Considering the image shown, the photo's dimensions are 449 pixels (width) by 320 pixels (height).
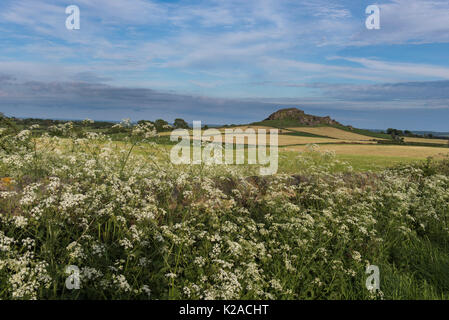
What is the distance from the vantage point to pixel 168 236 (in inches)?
176

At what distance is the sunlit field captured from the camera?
161 inches

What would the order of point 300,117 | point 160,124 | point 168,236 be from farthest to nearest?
point 300,117 → point 160,124 → point 168,236

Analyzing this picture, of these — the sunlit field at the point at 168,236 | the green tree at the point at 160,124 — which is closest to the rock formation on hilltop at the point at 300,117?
the sunlit field at the point at 168,236

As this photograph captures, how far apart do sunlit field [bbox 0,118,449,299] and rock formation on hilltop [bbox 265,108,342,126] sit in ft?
189

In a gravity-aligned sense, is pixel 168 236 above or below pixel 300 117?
below

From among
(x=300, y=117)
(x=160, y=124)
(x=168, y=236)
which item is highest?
(x=300, y=117)

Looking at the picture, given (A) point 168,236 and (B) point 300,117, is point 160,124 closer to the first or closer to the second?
(A) point 168,236

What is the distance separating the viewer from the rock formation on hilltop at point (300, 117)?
211 ft

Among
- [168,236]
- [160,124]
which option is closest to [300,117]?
[160,124]

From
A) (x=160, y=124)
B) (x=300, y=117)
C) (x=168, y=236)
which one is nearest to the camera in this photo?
(x=168, y=236)

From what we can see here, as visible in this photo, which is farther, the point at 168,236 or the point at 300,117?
the point at 300,117

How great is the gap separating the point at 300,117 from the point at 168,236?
64828 mm
